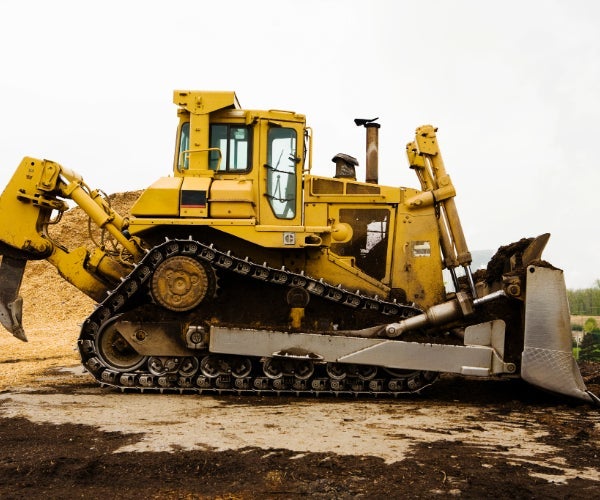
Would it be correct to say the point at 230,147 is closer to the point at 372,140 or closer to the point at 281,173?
the point at 281,173

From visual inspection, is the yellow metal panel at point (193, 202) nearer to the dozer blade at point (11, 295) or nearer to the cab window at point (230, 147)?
the cab window at point (230, 147)

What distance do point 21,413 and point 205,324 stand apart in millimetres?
2495

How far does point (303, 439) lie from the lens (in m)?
6.47

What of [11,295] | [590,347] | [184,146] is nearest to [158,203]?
[184,146]

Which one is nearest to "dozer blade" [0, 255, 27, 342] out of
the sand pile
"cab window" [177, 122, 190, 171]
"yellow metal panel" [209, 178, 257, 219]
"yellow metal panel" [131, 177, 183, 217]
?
the sand pile

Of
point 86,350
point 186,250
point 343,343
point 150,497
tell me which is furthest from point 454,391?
point 150,497

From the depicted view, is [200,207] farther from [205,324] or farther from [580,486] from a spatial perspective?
[580,486]

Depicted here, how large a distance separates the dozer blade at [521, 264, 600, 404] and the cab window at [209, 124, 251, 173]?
14.0 feet

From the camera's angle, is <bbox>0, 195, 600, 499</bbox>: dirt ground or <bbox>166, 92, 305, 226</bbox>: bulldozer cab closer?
<bbox>0, 195, 600, 499</bbox>: dirt ground

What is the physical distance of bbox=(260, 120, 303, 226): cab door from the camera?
9.80 metres

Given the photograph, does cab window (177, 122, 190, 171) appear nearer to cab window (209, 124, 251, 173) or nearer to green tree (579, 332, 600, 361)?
cab window (209, 124, 251, 173)

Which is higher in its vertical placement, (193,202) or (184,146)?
(184,146)

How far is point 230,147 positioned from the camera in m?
9.94

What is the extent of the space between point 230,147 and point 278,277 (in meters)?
2.11
